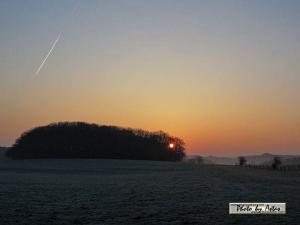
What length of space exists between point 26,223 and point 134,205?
6602 mm

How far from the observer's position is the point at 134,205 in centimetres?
2488

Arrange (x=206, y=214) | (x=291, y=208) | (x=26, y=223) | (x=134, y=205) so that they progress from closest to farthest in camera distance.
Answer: (x=26, y=223) < (x=206, y=214) < (x=291, y=208) < (x=134, y=205)

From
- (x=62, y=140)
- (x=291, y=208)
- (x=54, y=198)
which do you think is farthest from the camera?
(x=62, y=140)

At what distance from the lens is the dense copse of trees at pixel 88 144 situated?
129 m

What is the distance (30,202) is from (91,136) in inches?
4333

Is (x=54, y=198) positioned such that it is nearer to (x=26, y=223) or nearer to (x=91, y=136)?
(x=26, y=223)

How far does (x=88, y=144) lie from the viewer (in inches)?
5217

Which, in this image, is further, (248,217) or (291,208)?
(291,208)

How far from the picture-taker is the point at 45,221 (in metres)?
20.1

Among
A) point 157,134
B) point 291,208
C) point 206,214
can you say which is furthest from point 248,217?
point 157,134

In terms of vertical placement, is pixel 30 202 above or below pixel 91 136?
below

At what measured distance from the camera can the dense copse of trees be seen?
129m

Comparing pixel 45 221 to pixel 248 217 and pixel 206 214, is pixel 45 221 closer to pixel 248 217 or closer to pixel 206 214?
pixel 206 214

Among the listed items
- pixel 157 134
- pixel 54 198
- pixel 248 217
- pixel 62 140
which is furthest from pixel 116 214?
pixel 157 134
